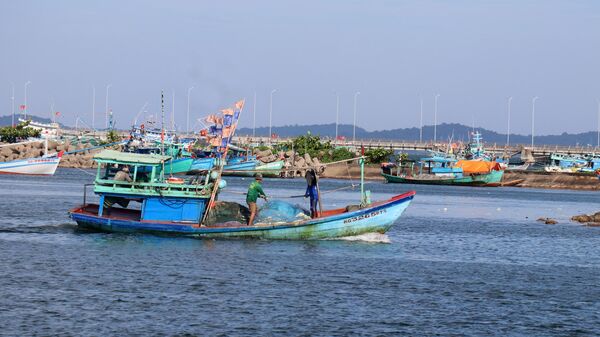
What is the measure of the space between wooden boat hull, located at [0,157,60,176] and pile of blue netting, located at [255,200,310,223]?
76.7 meters

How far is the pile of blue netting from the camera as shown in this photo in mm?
40062

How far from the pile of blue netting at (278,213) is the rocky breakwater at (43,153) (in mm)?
99081

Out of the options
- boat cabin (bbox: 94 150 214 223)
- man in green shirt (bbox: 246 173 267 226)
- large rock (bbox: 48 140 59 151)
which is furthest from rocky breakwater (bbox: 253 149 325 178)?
man in green shirt (bbox: 246 173 267 226)

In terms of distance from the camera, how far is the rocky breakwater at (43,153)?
137750 mm

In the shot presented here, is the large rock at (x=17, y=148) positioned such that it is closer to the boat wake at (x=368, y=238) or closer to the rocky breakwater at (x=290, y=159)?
the rocky breakwater at (x=290, y=159)

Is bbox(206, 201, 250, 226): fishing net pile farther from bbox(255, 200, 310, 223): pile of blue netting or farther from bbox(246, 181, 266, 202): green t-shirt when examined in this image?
bbox(246, 181, 266, 202): green t-shirt

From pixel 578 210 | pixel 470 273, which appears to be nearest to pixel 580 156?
pixel 578 210

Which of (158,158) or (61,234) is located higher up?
(158,158)

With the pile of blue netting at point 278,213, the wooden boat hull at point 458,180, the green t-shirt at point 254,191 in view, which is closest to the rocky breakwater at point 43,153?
the wooden boat hull at point 458,180

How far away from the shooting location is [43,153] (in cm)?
13650

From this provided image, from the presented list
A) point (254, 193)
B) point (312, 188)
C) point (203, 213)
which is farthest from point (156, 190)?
point (312, 188)

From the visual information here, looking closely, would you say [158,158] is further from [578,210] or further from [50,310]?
[578,210]

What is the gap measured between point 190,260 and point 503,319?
12047 millimetres

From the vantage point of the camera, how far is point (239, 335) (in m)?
23.0
